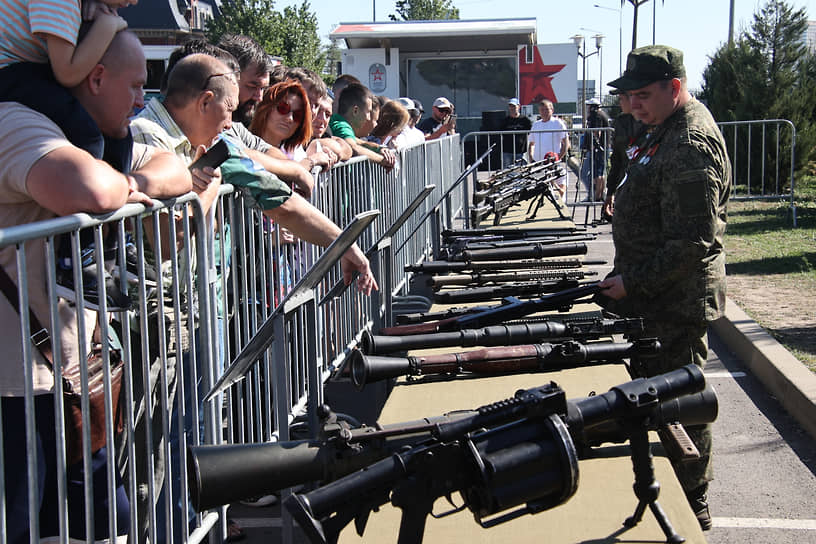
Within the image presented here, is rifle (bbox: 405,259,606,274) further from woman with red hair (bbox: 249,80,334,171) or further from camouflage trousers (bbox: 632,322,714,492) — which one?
camouflage trousers (bbox: 632,322,714,492)

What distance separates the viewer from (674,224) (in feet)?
12.5

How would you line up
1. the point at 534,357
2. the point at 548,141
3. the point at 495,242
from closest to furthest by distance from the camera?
the point at 534,357 → the point at 495,242 → the point at 548,141

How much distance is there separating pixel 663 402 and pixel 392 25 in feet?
72.1

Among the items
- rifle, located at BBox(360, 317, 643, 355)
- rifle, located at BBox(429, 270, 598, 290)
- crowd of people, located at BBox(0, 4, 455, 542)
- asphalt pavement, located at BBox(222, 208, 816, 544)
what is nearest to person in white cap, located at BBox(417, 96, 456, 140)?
asphalt pavement, located at BBox(222, 208, 816, 544)

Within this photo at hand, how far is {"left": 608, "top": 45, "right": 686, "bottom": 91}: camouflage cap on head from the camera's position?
3898 millimetres

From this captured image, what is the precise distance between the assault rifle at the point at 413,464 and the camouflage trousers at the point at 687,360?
212cm

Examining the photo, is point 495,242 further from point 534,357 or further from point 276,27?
point 276,27

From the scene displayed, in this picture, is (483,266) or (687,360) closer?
(687,360)

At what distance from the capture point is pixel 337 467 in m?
1.91

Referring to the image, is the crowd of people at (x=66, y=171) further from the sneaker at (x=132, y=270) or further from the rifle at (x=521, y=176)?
the rifle at (x=521, y=176)

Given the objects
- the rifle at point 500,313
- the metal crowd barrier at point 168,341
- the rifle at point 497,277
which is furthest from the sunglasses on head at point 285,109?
the rifle at point 500,313

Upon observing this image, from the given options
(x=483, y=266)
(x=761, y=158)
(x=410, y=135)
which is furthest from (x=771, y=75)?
(x=483, y=266)

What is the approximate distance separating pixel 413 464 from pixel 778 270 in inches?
344

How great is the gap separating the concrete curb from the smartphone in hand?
12.6 ft
